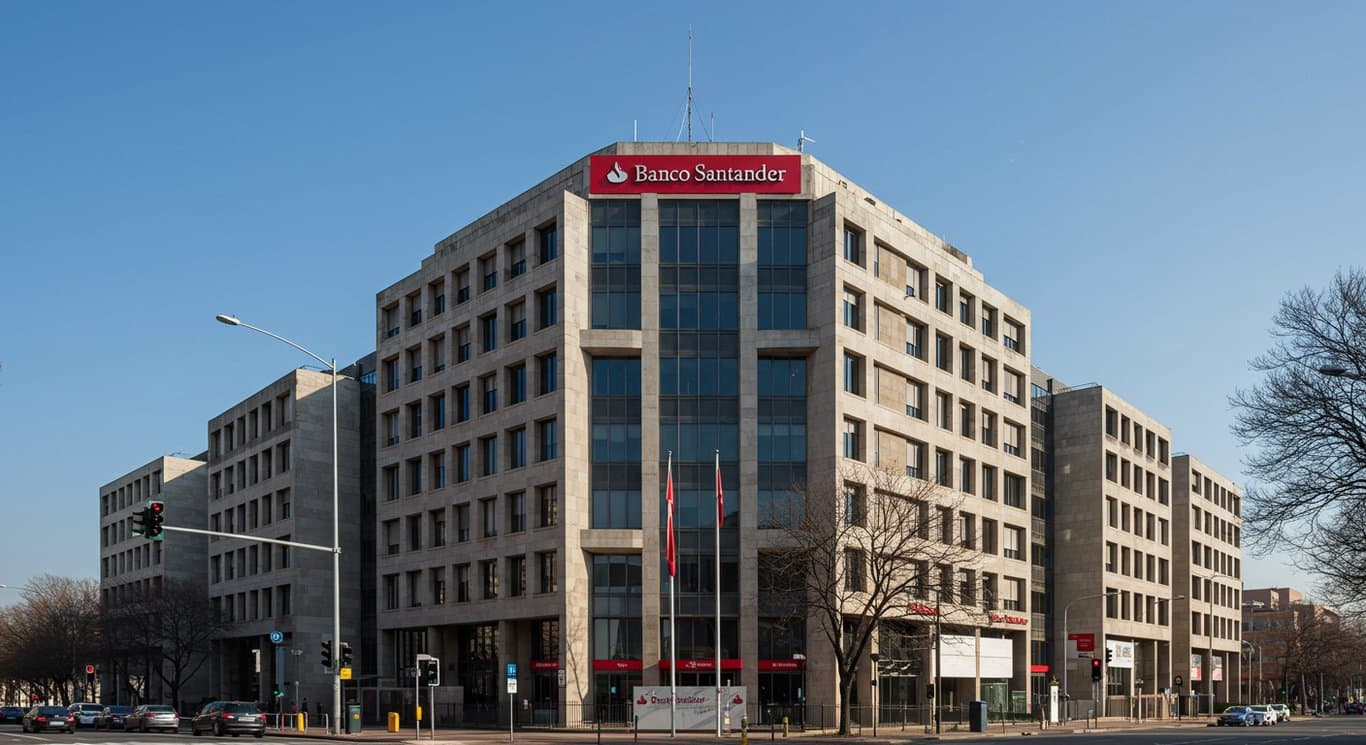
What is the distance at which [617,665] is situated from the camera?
219 ft

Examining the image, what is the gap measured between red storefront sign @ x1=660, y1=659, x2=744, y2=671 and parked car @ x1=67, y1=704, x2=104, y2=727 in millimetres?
32218

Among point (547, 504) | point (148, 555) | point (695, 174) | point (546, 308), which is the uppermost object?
point (695, 174)

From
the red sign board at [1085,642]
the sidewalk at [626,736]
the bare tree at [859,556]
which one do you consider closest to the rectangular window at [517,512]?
the sidewalk at [626,736]

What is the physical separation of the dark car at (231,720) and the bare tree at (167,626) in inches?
1448

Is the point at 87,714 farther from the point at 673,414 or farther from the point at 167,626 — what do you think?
the point at 673,414

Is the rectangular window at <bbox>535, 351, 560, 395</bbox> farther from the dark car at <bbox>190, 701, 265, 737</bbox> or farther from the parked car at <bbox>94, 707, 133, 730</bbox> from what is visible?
the parked car at <bbox>94, 707, 133, 730</bbox>

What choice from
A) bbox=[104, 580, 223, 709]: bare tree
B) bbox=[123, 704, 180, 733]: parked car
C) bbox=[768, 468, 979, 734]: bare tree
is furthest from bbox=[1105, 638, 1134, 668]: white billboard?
bbox=[104, 580, 223, 709]: bare tree

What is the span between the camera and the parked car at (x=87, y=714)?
71312 mm

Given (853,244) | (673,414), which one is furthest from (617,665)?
(853,244)

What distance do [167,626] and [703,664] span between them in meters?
49.5

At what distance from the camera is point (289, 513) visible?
92.8m

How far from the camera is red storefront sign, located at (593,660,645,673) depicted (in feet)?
219

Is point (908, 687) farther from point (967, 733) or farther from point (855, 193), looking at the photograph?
point (855, 193)

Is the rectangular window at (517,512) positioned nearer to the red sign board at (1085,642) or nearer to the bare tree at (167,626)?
the bare tree at (167,626)
